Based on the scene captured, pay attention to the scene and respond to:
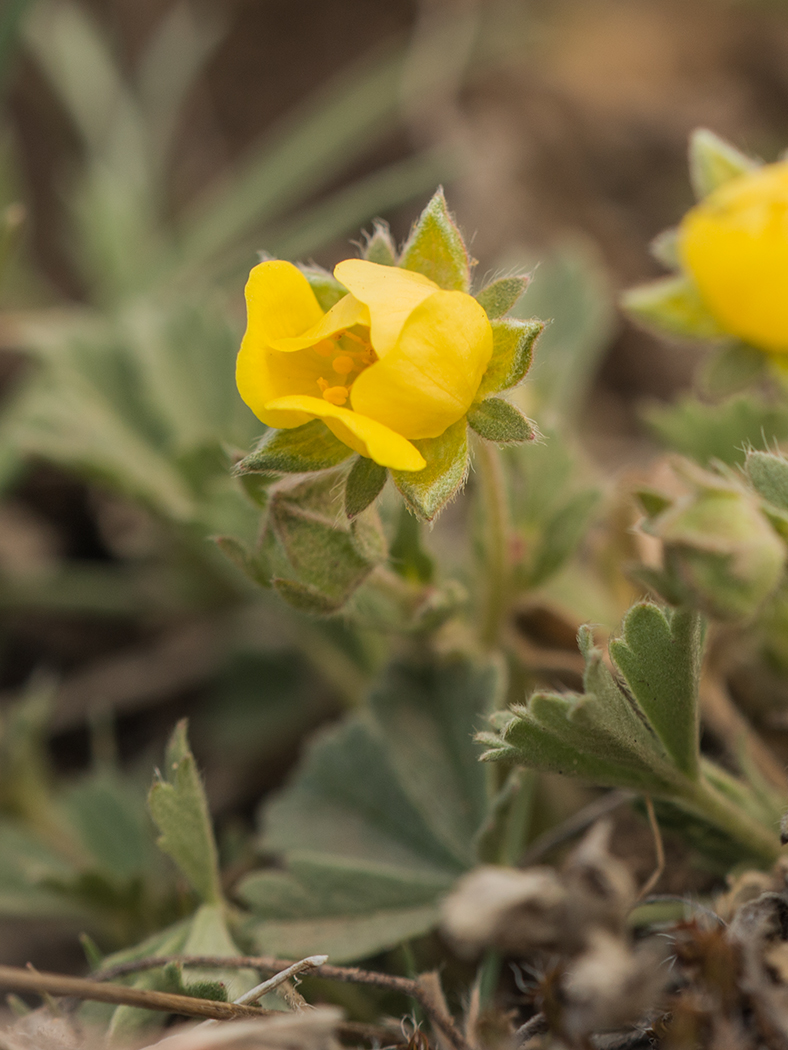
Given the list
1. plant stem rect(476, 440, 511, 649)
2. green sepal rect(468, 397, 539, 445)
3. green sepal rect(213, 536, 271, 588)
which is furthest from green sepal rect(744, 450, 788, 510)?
green sepal rect(213, 536, 271, 588)

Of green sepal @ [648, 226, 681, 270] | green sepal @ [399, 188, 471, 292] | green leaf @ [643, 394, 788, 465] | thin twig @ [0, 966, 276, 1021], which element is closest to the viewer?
thin twig @ [0, 966, 276, 1021]

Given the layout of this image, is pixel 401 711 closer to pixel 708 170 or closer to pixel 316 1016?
pixel 316 1016

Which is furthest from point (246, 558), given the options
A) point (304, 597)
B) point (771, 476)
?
point (771, 476)

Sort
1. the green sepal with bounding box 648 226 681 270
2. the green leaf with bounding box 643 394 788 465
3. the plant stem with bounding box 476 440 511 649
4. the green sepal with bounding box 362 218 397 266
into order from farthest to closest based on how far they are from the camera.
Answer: the green leaf with bounding box 643 394 788 465 → the green sepal with bounding box 648 226 681 270 → the plant stem with bounding box 476 440 511 649 → the green sepal with bounding box 362 218 397 266

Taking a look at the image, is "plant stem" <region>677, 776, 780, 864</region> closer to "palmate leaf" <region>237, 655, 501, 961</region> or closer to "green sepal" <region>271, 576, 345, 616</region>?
"palmate leaf" <region>237, 655, 501, 961</region>

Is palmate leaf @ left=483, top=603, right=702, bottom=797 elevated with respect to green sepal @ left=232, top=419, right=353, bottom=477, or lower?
lower

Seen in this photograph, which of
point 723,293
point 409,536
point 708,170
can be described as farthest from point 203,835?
point 708,170

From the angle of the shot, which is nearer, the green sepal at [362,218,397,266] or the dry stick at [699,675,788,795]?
the green sepal at [362,218,397,266]
